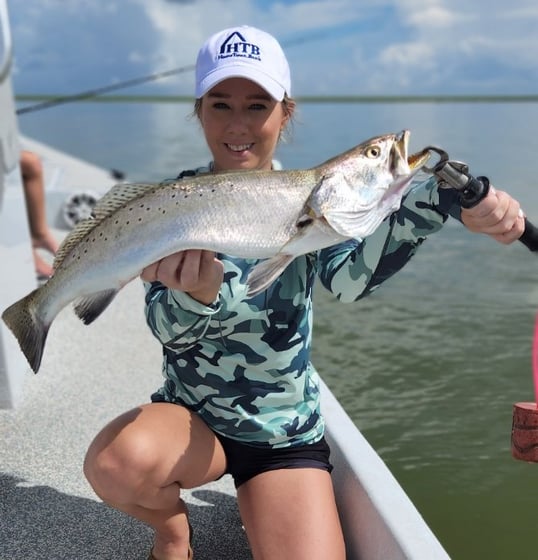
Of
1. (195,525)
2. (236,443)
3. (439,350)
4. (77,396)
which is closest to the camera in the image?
(236,443)

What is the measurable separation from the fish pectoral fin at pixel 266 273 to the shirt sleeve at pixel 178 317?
258 mm

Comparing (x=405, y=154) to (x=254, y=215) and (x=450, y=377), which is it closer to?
(x=254, y=215)

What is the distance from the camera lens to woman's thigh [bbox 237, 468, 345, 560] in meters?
2.29

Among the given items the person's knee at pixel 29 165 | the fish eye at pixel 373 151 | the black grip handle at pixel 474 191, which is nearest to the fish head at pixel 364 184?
the fish eye at pixel 373 151

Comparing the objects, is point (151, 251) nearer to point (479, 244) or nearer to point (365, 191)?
point (365, 191)

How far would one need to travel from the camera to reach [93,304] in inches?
85.0

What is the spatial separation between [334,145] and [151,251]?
2580cm

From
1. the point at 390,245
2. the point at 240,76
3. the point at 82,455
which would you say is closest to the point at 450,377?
the point at 82,455

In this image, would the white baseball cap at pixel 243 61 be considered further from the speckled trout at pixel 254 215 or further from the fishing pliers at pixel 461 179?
the fishing pliers at pixel 461 179

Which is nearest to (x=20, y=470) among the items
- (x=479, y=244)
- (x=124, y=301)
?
(x=124, y=301)

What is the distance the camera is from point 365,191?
194 cm

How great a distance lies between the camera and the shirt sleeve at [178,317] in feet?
7.14

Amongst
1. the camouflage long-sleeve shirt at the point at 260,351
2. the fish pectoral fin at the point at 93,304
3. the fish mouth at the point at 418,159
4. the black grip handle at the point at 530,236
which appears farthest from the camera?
the camouflage long-sleeve shirt at the point at 260,351

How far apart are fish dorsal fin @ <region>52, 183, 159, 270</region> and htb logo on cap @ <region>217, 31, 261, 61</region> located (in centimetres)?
58
